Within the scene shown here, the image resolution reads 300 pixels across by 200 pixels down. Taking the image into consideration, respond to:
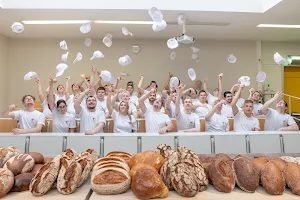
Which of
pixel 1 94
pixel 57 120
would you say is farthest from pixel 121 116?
pixel 1 94

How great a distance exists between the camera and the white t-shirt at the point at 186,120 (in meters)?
4.89

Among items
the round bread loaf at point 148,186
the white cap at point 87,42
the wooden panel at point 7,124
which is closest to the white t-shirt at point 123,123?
the wooden panel at point 7,124

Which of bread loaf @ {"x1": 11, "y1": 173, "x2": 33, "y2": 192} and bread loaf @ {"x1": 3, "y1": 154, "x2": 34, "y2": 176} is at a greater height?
bread loaf @ {"x1": 3, "y1": 154, "x2": 34, "y2": 176}

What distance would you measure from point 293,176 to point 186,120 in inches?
137

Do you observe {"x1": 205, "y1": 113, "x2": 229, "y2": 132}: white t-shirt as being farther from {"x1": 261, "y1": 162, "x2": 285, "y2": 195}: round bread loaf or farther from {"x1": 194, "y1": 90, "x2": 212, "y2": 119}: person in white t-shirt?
{"x1": 261, "y1": 162, "x2": 285, "y2": 195}: round bread loaf

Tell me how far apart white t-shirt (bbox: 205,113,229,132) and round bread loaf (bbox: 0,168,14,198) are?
398 cm

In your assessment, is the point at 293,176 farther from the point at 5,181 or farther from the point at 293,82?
the point at 293,82

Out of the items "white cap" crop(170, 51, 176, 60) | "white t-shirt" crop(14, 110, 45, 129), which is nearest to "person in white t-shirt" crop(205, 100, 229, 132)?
"white t-shirt" crop(14, 110, 45, 129)

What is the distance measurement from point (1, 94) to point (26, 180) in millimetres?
8566

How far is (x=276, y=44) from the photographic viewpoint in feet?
31.8

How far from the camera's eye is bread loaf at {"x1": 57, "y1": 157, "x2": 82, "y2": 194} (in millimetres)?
1310

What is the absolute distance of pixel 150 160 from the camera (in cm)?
153

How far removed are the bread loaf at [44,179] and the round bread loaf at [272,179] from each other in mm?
1101

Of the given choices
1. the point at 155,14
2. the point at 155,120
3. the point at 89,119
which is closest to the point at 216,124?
the point at 155,120
